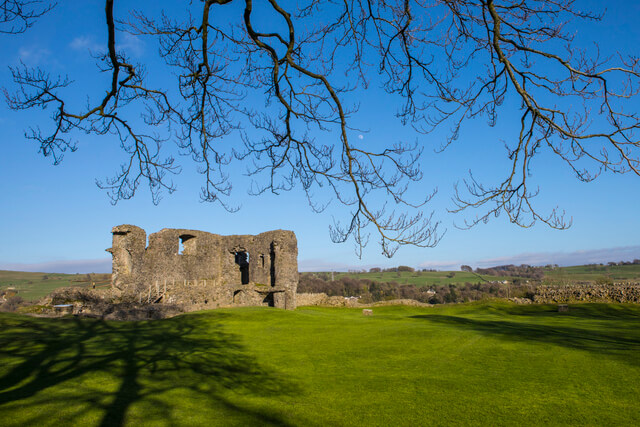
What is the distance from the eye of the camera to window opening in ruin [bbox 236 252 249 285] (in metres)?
35.4

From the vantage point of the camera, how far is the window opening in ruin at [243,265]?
3544 centimetres

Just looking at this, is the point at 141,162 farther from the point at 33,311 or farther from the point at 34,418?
the point at 33,311

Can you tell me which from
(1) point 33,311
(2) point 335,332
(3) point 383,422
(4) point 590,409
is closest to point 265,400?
(3) point 383,422

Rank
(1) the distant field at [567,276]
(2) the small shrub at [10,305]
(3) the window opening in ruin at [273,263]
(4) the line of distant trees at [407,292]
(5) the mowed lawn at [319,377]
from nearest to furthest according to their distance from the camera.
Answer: (5) the mowed lawn at [319,377]
(2) the small shrub at [10,305]
(3) the window opening in ruin at [273,263]
(4) the line of distant trees at [407,292]
(1) the distant field at [567,276]

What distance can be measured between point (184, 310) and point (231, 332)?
11512 millimetres

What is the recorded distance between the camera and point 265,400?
7.35 meters

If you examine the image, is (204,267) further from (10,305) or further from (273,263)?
(10,305)

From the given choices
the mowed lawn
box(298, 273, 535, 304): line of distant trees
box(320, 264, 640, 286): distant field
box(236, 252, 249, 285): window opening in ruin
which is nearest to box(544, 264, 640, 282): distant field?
box(320, 264, 640, 286): distant field

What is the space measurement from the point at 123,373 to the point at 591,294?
3740 cm

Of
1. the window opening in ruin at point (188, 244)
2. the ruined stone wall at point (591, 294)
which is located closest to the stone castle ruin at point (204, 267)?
the window opening in ruin at point (188, 244)

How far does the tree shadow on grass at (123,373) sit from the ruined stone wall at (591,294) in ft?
105

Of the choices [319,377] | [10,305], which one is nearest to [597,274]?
[319,377]

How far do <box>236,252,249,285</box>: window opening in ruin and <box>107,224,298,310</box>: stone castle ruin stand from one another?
87mm

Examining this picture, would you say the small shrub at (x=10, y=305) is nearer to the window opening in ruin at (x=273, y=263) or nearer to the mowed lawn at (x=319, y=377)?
the window opening in ruin at (x=273, y=263)
